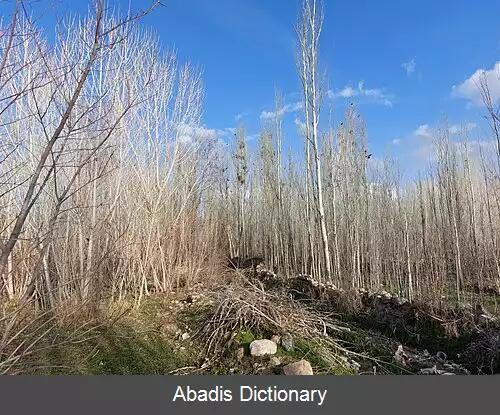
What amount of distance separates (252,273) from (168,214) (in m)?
3.19

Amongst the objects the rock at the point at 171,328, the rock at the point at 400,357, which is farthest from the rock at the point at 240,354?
the rock at the point at 400,357

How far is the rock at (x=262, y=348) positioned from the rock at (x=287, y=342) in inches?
5.9

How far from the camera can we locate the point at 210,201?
13.2 metres

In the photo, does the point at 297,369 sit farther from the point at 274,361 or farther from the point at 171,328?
the point at 171,328

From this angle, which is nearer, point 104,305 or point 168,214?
point 104,305

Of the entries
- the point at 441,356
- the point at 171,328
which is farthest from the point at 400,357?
the point at 171,328

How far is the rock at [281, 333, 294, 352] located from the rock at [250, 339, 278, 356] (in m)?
0.15

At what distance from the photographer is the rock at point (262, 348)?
11.5 ft

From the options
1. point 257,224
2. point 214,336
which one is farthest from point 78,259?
point 257,224

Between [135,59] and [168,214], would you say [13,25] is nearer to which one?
[135,59]

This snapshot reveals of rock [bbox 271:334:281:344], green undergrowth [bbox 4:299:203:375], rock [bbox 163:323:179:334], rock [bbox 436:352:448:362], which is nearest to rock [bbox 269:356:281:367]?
rock [bbox 271:334:281:344]

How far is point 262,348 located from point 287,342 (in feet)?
1.16

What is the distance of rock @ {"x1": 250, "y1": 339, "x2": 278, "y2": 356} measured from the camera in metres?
3.50

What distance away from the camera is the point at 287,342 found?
3742mm
